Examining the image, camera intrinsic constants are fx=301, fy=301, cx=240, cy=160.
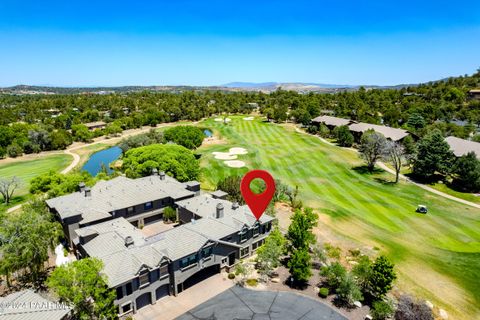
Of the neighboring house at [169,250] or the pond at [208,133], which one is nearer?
the neighboring house at [169,250]

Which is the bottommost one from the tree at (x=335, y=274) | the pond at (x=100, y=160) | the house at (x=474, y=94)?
the pond at (x=100, y=160)

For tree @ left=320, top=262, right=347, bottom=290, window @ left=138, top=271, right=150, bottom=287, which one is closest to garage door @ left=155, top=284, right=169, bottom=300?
window @ left=138, top=271, right=150, bottom=287

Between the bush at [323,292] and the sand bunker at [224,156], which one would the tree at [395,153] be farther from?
the bush at [323,292]

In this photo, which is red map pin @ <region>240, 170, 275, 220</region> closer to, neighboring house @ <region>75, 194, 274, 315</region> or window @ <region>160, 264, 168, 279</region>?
neighboring house @ <region>75, 194, 274, 315</region>

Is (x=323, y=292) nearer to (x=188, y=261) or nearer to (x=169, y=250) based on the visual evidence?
(x=188, y=261)

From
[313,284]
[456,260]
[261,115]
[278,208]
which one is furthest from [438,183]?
[261,115]

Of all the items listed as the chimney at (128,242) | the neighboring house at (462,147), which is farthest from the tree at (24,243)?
the neighboring house at (462,147)

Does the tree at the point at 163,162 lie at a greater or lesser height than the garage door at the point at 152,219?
greater
